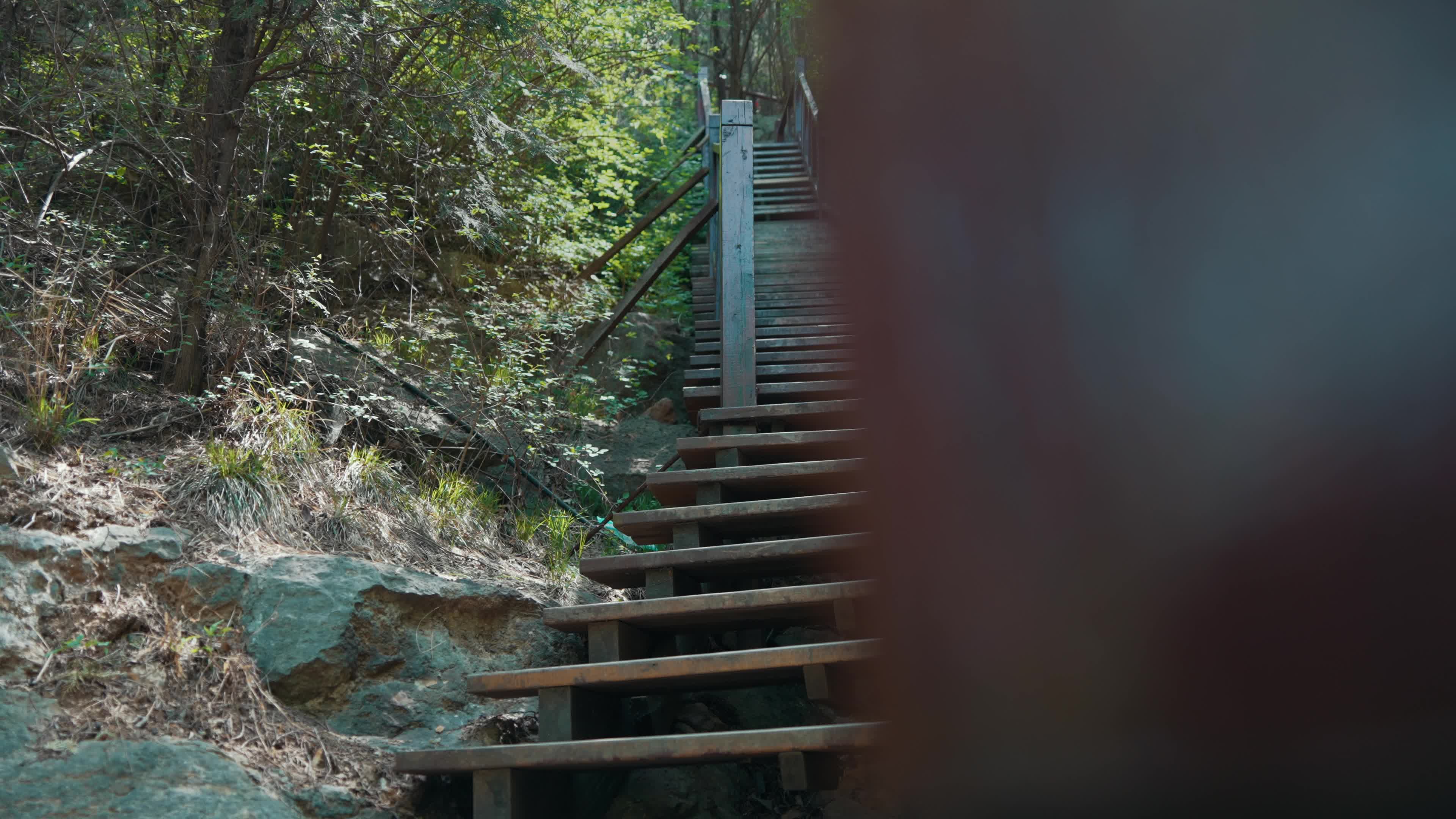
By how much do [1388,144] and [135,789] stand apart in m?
2.77

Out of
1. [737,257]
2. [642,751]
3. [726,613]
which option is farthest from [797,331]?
[642,751]

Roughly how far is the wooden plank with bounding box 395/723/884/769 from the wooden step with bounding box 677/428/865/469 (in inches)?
57.6

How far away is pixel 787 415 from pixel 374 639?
6.03 feet

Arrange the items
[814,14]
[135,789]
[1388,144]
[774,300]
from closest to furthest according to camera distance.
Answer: [1388,144]
[814,14]
[135,789]
[774,300]

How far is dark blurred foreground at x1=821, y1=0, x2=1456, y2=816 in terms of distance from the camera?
1.46 metres

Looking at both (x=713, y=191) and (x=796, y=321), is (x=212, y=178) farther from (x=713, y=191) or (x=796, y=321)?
(x=713, y=191)

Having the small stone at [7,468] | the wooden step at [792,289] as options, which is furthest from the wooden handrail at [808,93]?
the small stone at [7,468]

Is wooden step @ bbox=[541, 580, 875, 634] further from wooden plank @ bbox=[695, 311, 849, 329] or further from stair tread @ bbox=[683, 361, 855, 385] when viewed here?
wooden plank @ bbox=[695, 311, 849, 329]

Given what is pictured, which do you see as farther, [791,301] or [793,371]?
[791,301]

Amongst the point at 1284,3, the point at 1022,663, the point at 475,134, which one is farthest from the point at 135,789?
the point at 475,134

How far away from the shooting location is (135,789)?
2211 millimetres

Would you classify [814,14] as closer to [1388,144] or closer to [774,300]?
[1388,144]

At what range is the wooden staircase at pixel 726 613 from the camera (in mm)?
2359

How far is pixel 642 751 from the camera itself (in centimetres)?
234
